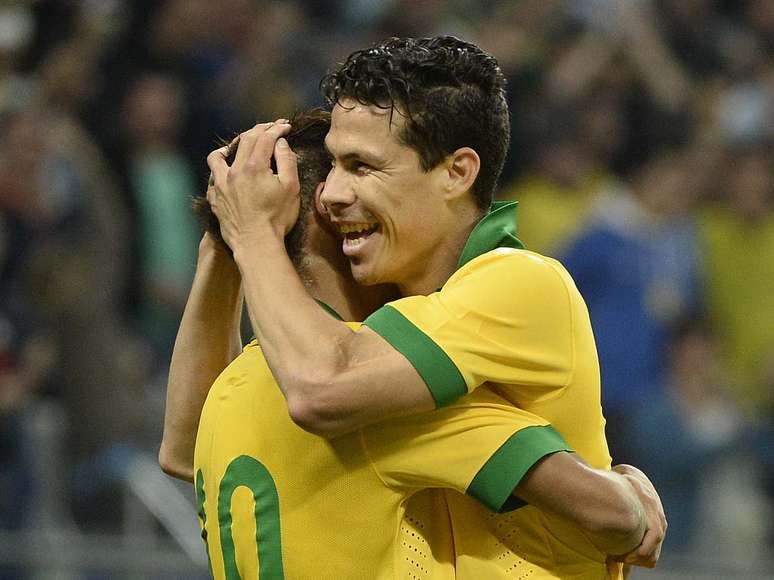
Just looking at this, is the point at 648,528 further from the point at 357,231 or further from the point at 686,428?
the point at 686,428

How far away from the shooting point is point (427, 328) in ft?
7.98

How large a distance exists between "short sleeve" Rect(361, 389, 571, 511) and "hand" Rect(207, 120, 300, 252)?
0.40 metres

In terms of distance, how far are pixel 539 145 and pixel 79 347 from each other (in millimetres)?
2617

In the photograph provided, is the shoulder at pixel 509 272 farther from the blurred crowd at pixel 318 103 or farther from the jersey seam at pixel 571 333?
the blurred crowd at pixel 318 103

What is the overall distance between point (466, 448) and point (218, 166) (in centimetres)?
69

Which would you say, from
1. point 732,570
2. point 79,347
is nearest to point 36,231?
point 79,347

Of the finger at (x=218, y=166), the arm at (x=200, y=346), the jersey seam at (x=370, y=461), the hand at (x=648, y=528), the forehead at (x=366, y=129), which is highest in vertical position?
the forehead at (x=366, y=129)

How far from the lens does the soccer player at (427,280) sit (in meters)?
2.40

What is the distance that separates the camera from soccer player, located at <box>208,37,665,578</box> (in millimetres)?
2400

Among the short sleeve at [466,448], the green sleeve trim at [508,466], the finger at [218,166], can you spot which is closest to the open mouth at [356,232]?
the finger at [218,166]

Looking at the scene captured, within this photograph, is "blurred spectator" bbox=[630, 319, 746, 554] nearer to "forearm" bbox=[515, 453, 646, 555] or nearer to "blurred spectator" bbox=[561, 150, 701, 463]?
"blurred spectator" bbox=[561, 150, 701, 463]

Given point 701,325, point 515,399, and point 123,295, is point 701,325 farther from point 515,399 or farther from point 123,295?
point 515,399

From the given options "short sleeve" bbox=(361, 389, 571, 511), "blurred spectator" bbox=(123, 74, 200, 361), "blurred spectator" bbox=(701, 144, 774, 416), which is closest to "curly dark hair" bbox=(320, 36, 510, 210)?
"short sleeve" bbox=(361, 389, 571, 511)

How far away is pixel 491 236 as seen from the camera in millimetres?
2586
